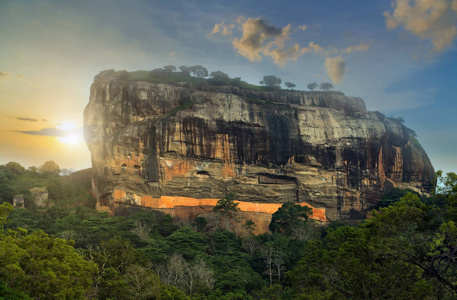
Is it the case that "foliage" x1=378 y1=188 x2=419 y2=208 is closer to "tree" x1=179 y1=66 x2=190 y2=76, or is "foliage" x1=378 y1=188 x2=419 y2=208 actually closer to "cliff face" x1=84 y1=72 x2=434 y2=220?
"cliff face" x1=84 y1=72 x2=434 y2=220

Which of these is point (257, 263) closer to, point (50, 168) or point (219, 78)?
point (219, 78)

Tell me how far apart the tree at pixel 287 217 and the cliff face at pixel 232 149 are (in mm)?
2601

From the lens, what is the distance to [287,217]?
35094 millimetres

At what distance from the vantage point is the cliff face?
1401 inches

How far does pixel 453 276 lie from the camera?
10.6m

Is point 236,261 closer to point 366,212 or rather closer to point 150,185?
point 150,185

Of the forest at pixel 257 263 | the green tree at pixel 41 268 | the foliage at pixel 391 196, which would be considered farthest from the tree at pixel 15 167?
the foliage at pixel 391 196

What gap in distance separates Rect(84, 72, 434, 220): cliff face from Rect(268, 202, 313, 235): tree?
260 centimetres

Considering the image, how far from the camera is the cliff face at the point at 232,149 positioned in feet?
117

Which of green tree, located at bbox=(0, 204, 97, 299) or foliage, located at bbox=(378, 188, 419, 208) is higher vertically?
foliage, located at bbox=(378, 188, 419, 208)

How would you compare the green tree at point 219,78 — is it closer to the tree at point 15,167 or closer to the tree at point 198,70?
the tree at point 198,70

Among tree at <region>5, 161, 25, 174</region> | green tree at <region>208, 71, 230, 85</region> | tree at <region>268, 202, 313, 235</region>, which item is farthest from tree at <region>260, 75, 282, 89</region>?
tree at <region>5, 161, 25, 174</region>

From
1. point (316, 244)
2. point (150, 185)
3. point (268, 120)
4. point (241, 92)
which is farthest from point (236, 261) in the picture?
point (241, 92)

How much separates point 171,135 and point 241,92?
10.7 m
